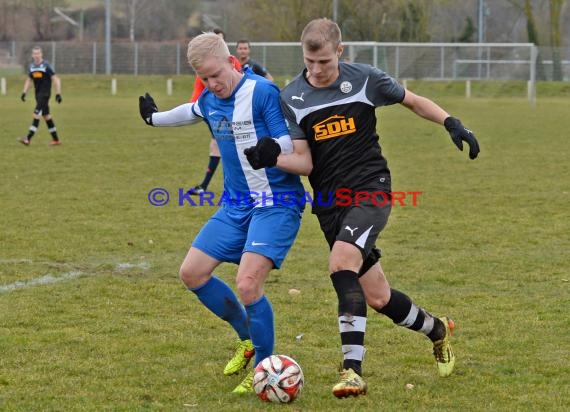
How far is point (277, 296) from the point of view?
7172 mm

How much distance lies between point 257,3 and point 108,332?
51372 millimetres

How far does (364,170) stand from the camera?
504 centimetres

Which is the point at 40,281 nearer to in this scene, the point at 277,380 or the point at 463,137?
the point at 277,380

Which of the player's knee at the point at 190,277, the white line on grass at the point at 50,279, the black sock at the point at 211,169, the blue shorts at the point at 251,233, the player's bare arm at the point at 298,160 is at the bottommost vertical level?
the white line on grass at the point at 50,279

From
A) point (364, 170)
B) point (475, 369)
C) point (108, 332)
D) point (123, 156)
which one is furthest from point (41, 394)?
point (123, 156)

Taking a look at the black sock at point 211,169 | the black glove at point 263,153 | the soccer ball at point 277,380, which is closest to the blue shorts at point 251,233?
the black glove at point 263,153

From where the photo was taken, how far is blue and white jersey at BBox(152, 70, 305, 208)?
506cm

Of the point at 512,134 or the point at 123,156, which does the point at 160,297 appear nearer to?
the point at 123,156

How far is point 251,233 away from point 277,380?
0.75 meters

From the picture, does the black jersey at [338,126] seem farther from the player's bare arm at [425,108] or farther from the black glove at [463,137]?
the black glove at [463,137]

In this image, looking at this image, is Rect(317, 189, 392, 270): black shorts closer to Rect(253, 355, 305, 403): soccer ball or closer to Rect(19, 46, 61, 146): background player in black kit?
Rect(253, 355, 305, 403): soccer ball

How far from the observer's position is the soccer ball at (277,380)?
472cm

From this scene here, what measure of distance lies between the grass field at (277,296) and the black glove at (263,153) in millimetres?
1152

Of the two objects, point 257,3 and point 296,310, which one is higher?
point 257,3
